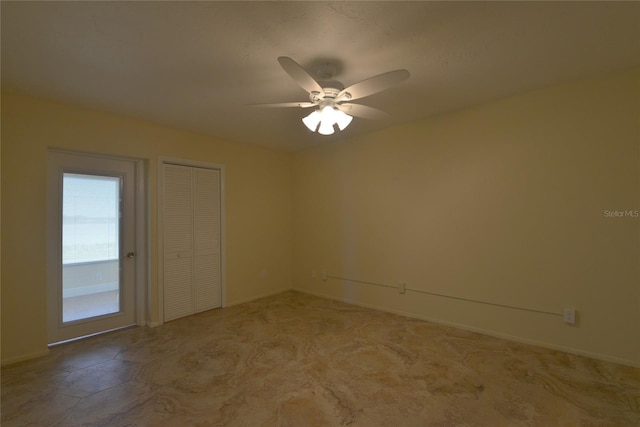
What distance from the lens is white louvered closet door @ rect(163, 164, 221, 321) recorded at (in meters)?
3.54

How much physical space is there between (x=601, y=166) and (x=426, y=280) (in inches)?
75.0

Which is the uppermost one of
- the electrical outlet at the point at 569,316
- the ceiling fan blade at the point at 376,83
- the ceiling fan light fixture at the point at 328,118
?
the ceiling fan blade at the point at 376,83

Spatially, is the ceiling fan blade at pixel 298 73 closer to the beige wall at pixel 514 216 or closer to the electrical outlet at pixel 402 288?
the beige wall at pixel 514 216

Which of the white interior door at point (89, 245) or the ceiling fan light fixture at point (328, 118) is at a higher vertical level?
the ceiling fan light fixture at point (328, 118)

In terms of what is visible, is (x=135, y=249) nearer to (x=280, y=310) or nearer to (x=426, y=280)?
(x=280, y=310)

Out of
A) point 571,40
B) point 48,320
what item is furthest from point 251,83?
point 48,320

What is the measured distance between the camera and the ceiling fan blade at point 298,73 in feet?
5.08

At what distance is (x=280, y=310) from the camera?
12.6ft

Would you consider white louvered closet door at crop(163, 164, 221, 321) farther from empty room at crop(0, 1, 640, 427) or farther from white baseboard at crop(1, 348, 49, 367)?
white baseboard at crop(1, 348, 49, 367)

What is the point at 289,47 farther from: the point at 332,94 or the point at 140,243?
the point at 140,243

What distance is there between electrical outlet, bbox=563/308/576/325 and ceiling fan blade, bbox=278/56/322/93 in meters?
2.85

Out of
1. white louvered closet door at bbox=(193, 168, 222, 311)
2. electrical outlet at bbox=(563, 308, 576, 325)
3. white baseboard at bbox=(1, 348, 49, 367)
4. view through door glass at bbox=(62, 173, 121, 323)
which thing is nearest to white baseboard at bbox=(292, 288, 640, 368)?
electrical outlet at bbox=(563, 308, 576, 325)

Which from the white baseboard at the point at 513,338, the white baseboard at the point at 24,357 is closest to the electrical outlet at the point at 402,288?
the white baseboard at the point at 513,338

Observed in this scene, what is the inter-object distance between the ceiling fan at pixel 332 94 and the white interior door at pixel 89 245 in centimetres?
224
